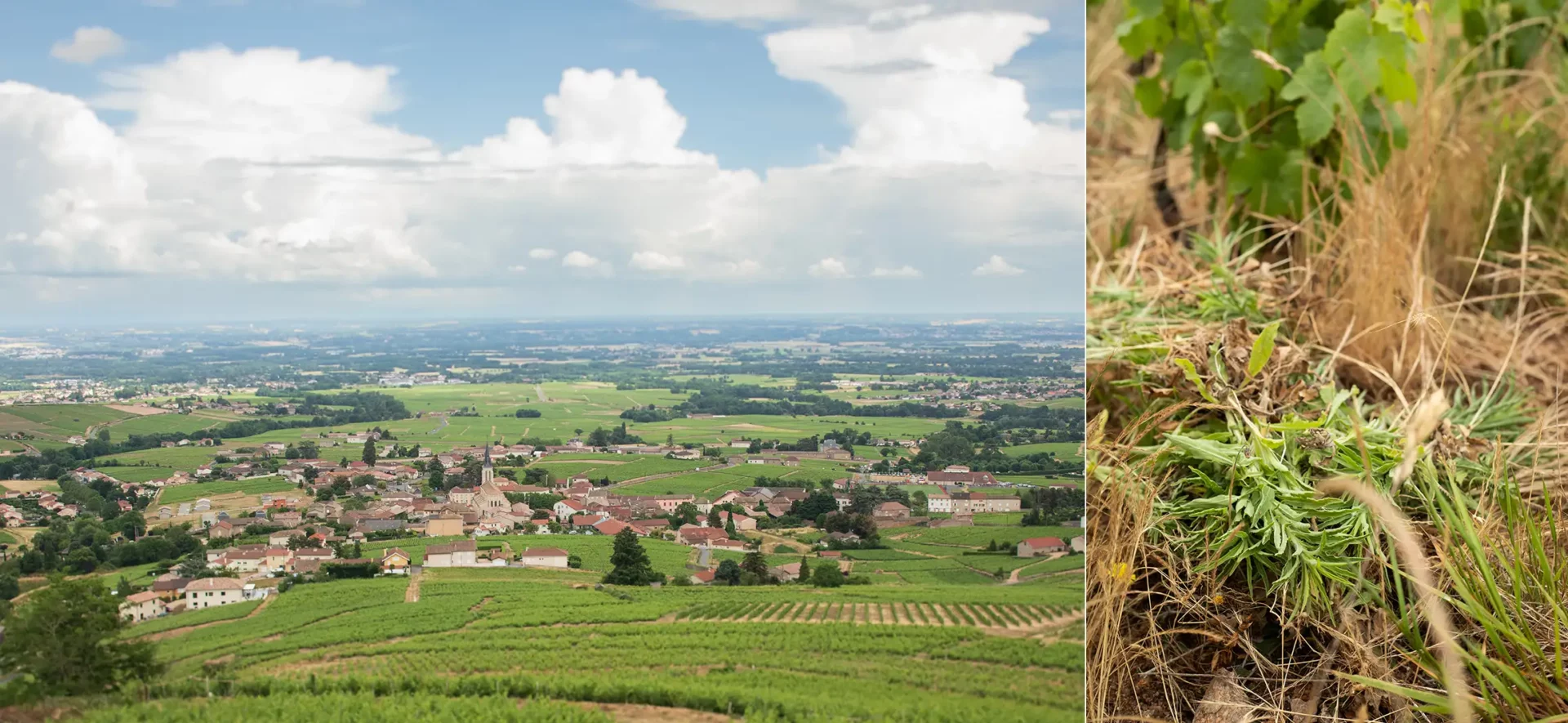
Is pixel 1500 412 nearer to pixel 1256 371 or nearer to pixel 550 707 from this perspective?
pixel 1256 371

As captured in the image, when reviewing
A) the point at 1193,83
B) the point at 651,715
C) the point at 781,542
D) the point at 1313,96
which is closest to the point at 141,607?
the point at 651,715

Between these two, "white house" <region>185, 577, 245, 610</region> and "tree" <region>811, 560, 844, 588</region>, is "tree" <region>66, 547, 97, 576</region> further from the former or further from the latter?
"tree" <region>811, 560, 844, 588</region>

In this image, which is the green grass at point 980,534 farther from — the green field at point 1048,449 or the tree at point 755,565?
the tree at point 755,565

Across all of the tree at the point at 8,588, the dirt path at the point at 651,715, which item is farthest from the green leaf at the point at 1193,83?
the tree at the point at 8,588

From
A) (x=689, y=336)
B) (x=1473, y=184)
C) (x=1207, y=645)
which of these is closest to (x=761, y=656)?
(x=689, y=336)

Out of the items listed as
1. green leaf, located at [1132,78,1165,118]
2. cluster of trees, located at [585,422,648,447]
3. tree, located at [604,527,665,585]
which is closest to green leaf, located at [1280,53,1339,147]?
green leaf, located at [1132,78,1165,118]

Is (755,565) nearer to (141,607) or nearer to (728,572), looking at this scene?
(728,572)
